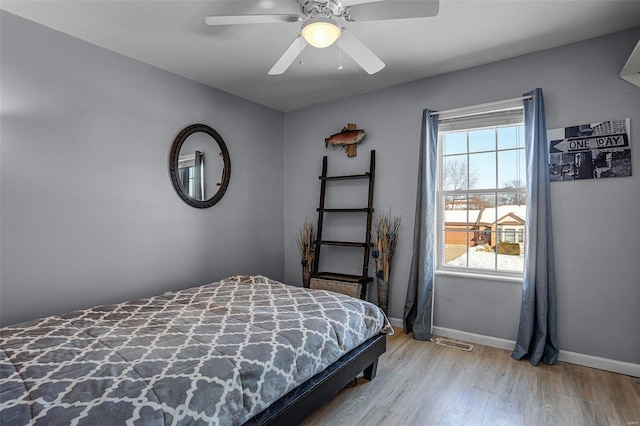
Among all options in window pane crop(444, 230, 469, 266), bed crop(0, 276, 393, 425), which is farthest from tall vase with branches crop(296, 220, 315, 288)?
window pane crop(444, 230, 469, 266)

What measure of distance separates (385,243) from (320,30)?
87.8 inches

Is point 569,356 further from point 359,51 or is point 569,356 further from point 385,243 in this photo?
point 359,51

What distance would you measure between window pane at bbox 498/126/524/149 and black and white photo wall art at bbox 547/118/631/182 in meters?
0.27

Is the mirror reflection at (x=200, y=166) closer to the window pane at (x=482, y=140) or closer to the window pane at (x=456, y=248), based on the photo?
the window pane at (x=456, y=248)

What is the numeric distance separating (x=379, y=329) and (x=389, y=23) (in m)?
2.17

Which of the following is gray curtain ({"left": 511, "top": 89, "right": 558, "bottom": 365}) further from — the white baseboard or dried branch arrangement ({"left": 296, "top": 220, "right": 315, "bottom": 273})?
dried branch arrangement ({"left": 296, "top": 220, "right": 315, "bottom": 273})

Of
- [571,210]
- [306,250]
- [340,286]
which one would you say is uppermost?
[571,210]

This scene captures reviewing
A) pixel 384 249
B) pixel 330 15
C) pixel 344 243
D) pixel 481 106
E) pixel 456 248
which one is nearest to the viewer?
pixel 330 15

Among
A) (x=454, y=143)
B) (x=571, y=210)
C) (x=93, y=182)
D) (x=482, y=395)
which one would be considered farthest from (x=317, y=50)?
(x=482, y=395)

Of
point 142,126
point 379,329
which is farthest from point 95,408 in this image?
point 142,126

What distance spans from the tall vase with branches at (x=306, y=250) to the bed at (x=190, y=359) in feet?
4.65

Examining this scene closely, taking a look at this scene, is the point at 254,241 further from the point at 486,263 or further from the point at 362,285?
the point at 486,263

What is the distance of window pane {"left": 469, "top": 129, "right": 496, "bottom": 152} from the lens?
3.15 meters

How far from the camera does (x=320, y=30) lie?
1.83 metres
